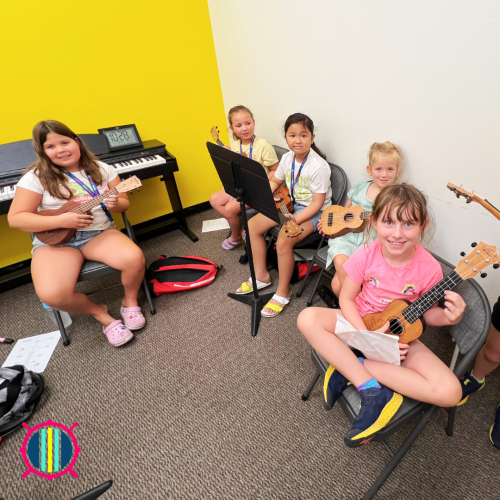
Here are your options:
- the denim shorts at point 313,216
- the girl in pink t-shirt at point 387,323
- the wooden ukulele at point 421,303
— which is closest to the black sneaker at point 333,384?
the girl in pink t-shirt at point 387,323

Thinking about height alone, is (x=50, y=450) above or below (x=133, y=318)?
below

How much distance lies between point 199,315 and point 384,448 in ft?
4.24

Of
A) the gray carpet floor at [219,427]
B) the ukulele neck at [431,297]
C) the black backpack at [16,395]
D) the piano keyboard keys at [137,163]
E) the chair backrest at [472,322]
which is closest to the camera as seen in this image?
the chair backrest at [472,322]

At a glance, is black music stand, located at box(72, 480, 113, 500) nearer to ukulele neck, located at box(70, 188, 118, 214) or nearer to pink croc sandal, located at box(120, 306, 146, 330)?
pink croc sandal, located at box(120, 306, 146, 330)

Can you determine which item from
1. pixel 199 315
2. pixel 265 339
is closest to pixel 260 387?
pixel 265 339

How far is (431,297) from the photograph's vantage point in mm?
1108

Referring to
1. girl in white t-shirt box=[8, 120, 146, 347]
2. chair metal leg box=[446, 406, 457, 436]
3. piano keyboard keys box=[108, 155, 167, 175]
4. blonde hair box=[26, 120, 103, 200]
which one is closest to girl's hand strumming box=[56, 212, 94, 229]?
girl in white t-shirt box=[8, 120, 146, 347]

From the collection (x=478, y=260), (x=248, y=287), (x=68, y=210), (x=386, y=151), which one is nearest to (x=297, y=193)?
(x=386, y=151)

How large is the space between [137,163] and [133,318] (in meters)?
1.24

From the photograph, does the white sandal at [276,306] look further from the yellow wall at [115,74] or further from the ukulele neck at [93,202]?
the yellow wall at [115,74]

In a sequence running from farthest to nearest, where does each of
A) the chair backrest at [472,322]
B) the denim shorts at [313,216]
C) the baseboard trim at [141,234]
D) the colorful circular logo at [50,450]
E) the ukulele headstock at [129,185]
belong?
the baseboard trim at [141,234]
the denim shorts at [313,216]
the ukulele headstock at [129,185]
the colorful circular logo at [50,450]
the chair backrest at [472,322]

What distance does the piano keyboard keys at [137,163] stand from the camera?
2348mm

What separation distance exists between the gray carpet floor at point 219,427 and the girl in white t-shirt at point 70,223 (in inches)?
11.4

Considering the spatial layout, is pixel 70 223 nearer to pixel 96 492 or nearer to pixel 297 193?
pixel 96 492
